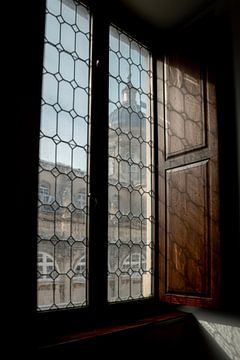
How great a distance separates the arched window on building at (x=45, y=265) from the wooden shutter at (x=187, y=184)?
2.59ft

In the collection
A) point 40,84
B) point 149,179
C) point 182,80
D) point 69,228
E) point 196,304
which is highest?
point 182,80

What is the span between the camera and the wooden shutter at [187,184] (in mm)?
2060

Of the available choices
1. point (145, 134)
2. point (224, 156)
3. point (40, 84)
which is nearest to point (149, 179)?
point (145, 134)

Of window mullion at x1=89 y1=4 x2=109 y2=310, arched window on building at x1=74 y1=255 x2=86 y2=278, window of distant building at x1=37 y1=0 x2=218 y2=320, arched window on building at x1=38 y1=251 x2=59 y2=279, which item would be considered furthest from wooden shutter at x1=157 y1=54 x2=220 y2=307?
arched window on building at x1=38 y1=251 x2=59 y2=279

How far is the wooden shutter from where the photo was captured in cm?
206

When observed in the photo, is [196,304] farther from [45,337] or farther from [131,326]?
[45,337]

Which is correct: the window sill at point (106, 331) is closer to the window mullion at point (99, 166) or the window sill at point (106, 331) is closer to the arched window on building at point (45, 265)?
the window mullion at point (99, 166)

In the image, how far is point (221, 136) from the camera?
2094 millimetres

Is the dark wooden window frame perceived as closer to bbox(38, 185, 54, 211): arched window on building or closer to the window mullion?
the window mullion

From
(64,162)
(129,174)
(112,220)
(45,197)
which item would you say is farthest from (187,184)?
(45,197)

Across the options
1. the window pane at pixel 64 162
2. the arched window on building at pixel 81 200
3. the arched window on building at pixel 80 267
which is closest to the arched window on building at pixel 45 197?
the window pane at pixel 64 162

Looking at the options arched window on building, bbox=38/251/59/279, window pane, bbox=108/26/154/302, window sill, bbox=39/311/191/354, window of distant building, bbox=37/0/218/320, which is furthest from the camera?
window pane, bbox=108/26/154/302

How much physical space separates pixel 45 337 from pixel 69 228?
1.71 feet

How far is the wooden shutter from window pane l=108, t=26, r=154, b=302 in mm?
90
